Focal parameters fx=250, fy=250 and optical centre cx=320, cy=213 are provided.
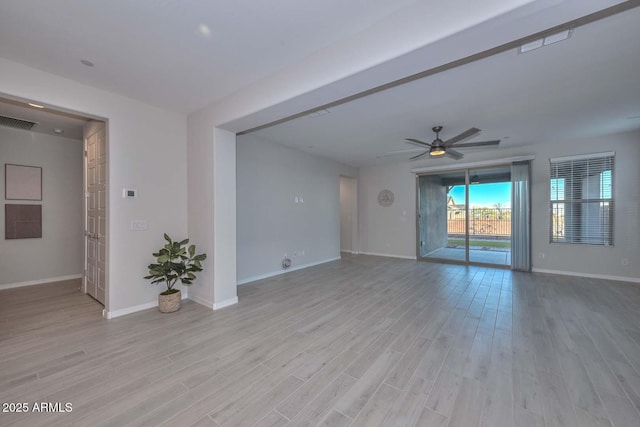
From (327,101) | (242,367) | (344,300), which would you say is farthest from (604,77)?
(242,367)

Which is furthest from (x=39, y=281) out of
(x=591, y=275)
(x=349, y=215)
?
(x=591, y=275)

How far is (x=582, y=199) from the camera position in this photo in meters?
5.13

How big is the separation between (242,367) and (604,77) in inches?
187

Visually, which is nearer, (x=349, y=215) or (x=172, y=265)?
(x=172, y=265)

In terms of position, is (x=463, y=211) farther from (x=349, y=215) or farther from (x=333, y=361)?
(x=333, y=361)

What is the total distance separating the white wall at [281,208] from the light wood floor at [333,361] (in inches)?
47.6

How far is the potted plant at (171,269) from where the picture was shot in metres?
3.23

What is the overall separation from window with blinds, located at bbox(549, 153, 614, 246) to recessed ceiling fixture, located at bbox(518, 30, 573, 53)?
441 cm

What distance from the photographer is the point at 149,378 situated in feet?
6.49

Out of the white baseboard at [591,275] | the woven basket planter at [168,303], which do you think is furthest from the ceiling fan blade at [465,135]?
the woven basket planter at [168,303]

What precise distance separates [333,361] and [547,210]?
5965 millimetres

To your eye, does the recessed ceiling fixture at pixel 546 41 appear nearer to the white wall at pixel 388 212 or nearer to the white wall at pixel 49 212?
the white wall at pixel 388 212

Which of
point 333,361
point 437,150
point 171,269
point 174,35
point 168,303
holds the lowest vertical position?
point 333,361

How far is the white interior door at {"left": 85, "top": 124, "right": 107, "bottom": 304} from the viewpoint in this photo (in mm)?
3405
